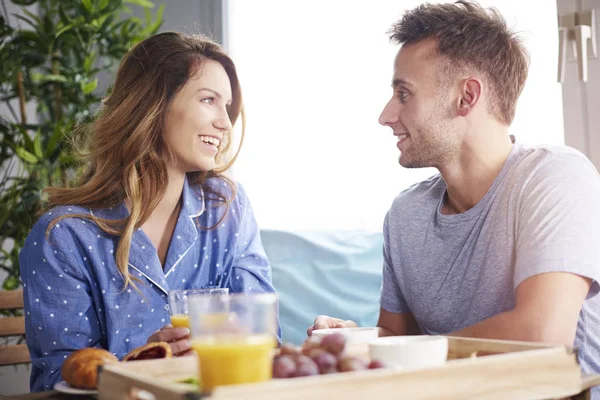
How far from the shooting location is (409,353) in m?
0.92

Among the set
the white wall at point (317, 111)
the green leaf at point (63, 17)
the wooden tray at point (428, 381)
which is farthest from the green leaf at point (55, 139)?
the wooden tray at point (428, 381)

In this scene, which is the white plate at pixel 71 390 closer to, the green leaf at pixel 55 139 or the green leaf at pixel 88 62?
the green leaf at pixel 55 139

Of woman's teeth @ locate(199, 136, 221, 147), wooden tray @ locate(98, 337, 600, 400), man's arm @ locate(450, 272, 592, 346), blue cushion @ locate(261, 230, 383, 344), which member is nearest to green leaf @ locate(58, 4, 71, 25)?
blue cushion @ locate(261, 230, 383, 344)

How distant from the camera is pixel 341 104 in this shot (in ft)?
11.2

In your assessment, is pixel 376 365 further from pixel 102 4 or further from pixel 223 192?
pixel 102 4

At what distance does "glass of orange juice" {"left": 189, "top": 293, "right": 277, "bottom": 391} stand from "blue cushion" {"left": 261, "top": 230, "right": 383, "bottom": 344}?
6.21 ft

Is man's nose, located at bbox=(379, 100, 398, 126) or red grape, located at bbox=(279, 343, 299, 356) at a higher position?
man's nose, located at bbox=(379, 100, 398, 126)

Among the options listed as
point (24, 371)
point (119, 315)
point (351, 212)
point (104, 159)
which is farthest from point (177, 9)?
point (119, 315)

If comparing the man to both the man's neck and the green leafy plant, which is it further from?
the green leafy plant

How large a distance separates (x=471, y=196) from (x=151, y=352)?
87cm

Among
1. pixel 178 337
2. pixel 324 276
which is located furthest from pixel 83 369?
pixel 324 276

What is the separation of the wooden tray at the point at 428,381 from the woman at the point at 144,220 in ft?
2.59

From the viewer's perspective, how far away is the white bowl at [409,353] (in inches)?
36.2

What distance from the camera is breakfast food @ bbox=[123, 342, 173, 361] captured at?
44.4 inches
